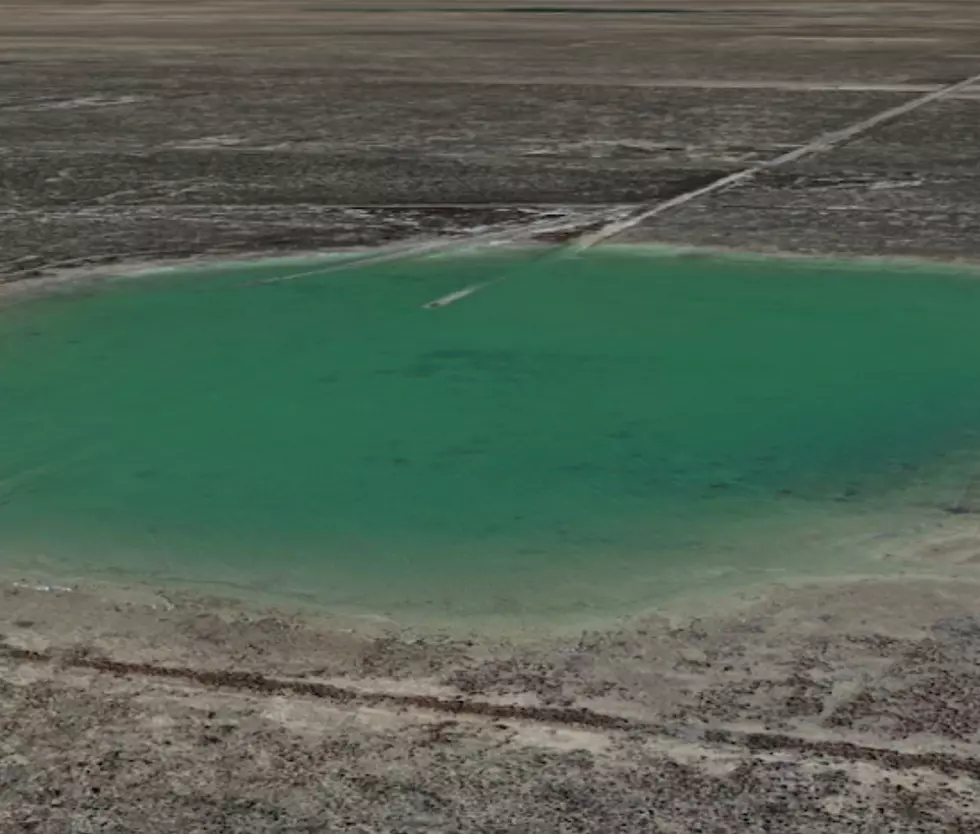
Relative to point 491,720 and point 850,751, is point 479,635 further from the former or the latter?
point 850,751

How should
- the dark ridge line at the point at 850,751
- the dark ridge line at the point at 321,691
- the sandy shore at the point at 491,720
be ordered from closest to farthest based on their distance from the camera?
the sandy shore at the point at 491,720
the dark ridge line at the point at 850,751
the dark ridge line at the point at 321,691

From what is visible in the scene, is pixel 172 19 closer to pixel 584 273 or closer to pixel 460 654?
pixel 584 273

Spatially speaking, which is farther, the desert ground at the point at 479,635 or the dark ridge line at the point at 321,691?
the dark ridge line at the point at 321,691

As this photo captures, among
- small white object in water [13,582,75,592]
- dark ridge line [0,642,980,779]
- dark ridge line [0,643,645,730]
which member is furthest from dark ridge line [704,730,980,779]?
small white object in water [13,582,75,592]

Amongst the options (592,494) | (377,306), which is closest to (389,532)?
(592,494)

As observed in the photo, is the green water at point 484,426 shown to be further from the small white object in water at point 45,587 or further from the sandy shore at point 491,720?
the sandy shore at point 491,720

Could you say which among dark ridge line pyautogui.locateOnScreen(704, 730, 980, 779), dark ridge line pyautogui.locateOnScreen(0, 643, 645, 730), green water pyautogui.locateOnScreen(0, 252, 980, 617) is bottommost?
green water pyautogui.locateOnScreen(0, 252, 980, 617)

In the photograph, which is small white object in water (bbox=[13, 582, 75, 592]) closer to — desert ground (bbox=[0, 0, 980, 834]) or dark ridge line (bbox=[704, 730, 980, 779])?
desert ground (bbox=[0, 0, 980, 834])

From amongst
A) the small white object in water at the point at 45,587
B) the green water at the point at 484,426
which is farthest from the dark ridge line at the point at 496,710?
the green water at the point at 484,426
